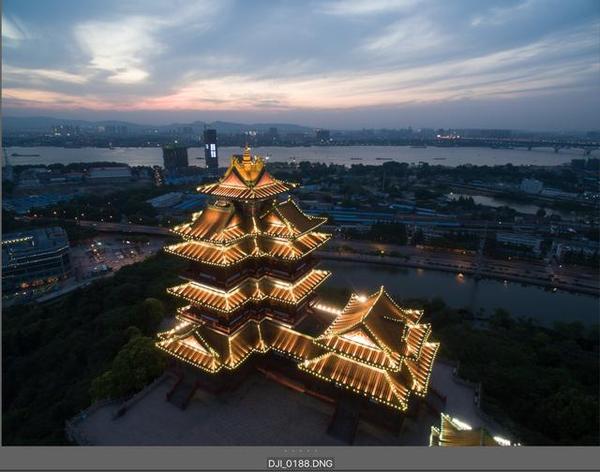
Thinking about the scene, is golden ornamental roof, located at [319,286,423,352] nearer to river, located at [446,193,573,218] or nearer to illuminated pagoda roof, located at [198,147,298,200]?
illuminated pagoda roof, located at [198,147,298,200]

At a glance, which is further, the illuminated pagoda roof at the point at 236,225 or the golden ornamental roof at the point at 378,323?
the illuminated pagoda roof at the point at 236,225

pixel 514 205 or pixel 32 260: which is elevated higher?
pixel 32 260

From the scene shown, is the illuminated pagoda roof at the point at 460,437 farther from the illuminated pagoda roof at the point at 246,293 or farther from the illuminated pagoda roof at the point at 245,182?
the illuminated pagoda roof at the point at 245,182

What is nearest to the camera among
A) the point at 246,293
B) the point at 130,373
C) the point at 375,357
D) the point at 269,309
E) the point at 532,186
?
the point at 375,357

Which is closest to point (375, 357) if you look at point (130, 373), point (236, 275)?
point (236, 275)

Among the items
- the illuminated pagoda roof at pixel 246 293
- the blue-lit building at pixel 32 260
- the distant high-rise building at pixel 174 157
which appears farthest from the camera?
the distant high-rise building at pixel 174 157

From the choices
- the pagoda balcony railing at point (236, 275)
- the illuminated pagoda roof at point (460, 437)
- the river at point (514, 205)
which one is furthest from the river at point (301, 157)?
the illuminated pagoda roof at point (460, 437)

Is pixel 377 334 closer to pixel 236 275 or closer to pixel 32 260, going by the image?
pixel 236 275
